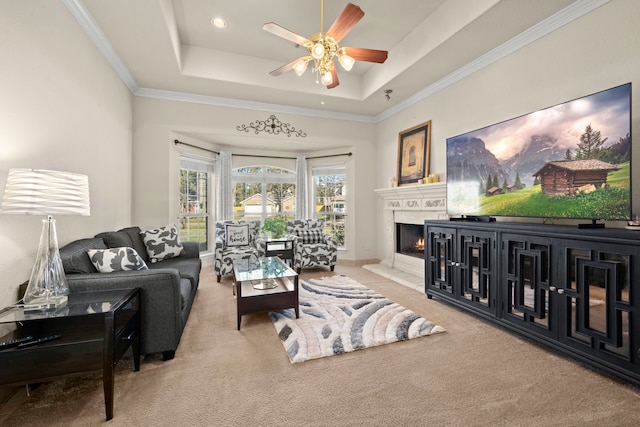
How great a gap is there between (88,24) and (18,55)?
46.5 inches

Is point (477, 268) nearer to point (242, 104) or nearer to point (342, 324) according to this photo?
point (342, 324)

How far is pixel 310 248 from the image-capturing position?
4832 millimetres

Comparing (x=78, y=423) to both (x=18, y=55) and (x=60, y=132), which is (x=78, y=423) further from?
Answer: (x=18, y=55)

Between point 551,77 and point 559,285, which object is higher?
point 551,77

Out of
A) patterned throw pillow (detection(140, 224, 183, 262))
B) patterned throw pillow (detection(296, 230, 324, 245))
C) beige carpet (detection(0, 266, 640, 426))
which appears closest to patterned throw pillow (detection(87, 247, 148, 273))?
beige carpet (detection(0, 266, 640, 426))

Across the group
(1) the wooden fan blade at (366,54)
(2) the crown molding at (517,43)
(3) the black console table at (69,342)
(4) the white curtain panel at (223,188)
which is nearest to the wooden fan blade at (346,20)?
(1) the wooden fan blade at (366,54)

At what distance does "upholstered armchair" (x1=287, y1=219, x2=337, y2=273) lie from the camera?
189 inches

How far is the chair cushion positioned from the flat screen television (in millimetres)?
3690

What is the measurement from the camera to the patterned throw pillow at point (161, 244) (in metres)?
3.52

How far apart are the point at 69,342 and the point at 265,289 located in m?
1.62

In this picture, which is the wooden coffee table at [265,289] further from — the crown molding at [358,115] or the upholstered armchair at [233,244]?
the crown molding at [358,115]

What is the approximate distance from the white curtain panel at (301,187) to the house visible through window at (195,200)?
1768 millimetres

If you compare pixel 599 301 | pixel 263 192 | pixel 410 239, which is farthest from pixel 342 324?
pixel 263 192

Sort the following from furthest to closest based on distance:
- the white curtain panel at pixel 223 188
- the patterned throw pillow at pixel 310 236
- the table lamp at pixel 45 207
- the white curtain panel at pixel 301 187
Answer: the white curtain panel at pixel 301 187
the white curtain panel at pixel 223 188
the patterned throw pillow at pixel 310 236
the table lamp at pixel 45 207
